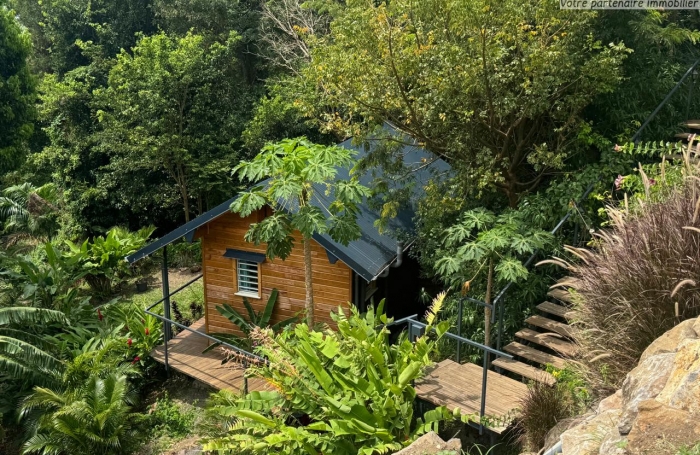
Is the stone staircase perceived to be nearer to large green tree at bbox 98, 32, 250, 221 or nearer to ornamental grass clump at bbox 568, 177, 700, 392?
ornamental grass clump at bbox 568, 177, 700, 392

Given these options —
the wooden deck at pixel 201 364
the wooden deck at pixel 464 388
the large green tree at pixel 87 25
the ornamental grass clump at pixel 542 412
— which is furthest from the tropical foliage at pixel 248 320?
the large green tree at pixel 87 25

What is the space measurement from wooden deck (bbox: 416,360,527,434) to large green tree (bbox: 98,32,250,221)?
464 inches

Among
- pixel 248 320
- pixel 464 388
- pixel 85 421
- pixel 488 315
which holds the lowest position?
pixel 85 421


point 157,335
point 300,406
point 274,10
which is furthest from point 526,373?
point 274,10

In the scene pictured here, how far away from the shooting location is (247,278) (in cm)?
1239

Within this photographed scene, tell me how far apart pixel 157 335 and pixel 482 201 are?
7.05 m

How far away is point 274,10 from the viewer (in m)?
22.9

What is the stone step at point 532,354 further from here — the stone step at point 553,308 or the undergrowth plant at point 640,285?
the undergrowth plant at point 640,285

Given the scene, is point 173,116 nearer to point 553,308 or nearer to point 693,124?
point 553,308

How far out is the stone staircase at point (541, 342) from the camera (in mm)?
8438

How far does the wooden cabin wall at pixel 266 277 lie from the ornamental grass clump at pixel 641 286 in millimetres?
5735

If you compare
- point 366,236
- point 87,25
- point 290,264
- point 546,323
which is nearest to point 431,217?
point 366,236

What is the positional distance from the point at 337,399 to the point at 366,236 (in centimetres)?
457

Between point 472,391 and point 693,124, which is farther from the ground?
point 693,124
